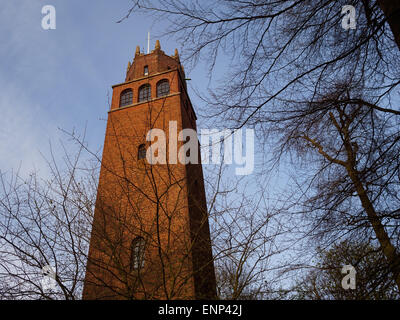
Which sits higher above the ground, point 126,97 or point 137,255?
point 126,97

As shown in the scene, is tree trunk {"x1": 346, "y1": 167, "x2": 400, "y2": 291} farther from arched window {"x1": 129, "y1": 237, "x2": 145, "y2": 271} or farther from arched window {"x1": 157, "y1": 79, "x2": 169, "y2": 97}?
arched window {"x1": 157, "y1": 79, "x2": 169, "y2": 97}

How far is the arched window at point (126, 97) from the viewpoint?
17273 millimetres

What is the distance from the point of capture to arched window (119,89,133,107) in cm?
1727

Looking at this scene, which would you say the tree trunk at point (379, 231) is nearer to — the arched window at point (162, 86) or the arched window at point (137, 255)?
the arched window at point (137, 255)

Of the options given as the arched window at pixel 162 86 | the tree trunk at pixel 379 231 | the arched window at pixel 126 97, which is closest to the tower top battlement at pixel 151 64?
the arched window at pixel 126 97

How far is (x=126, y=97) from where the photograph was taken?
17625 mm

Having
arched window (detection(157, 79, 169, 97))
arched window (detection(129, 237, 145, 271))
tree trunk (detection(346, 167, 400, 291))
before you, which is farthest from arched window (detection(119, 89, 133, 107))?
tree trunk (detection(346, 167, 400, 291))

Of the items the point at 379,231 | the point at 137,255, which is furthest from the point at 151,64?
the point at 379,231

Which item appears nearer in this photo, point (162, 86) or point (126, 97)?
point (162, 86)

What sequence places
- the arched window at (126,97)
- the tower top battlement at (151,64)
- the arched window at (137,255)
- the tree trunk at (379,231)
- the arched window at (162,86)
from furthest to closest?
the tower top battlement at (151,64) < the arched window at (126,97) < the arched window at (162,86) < the arched window at (137,255) < the tree trunk at (379,231)

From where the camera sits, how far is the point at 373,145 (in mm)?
2873

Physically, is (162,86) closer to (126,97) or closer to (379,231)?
(126,97)
